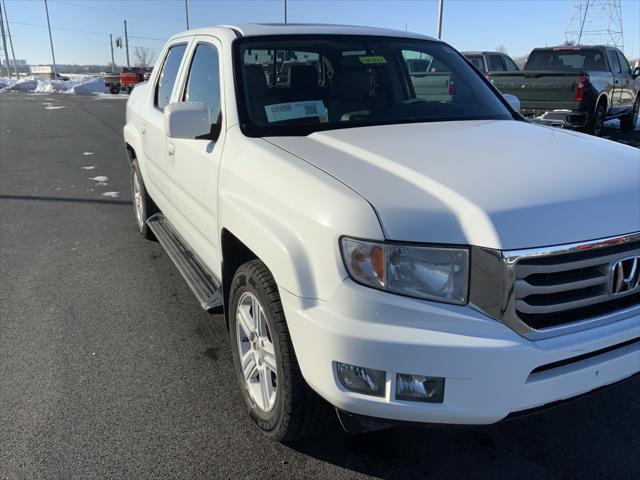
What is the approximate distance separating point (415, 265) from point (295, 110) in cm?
147

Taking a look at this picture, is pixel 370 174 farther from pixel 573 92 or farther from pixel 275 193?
pixel 573 92

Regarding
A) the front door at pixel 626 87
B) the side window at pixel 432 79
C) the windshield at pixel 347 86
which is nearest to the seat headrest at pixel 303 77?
the windshield at pixel 347 86

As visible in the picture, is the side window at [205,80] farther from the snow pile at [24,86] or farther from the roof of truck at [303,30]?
the snow pile at [24,86]

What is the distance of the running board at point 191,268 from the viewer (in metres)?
3.24

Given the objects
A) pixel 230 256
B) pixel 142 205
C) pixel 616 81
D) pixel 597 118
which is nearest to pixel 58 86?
pixel 616 81

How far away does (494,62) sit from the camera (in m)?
15.4

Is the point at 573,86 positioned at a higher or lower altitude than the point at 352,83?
lower

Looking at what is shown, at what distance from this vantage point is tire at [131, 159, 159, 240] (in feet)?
17.8

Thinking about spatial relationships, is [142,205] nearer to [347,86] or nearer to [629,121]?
[347,86]

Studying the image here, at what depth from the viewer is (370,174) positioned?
2268 mm

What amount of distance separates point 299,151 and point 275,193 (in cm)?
33

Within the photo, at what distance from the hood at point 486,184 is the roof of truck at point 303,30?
1.01 metres

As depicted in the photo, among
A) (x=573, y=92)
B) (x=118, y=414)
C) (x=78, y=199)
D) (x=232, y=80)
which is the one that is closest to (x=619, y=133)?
(x=573, y=92)

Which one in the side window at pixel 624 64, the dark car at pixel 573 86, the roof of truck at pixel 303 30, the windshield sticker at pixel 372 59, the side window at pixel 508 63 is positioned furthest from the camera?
the side window at pixel 508 63
